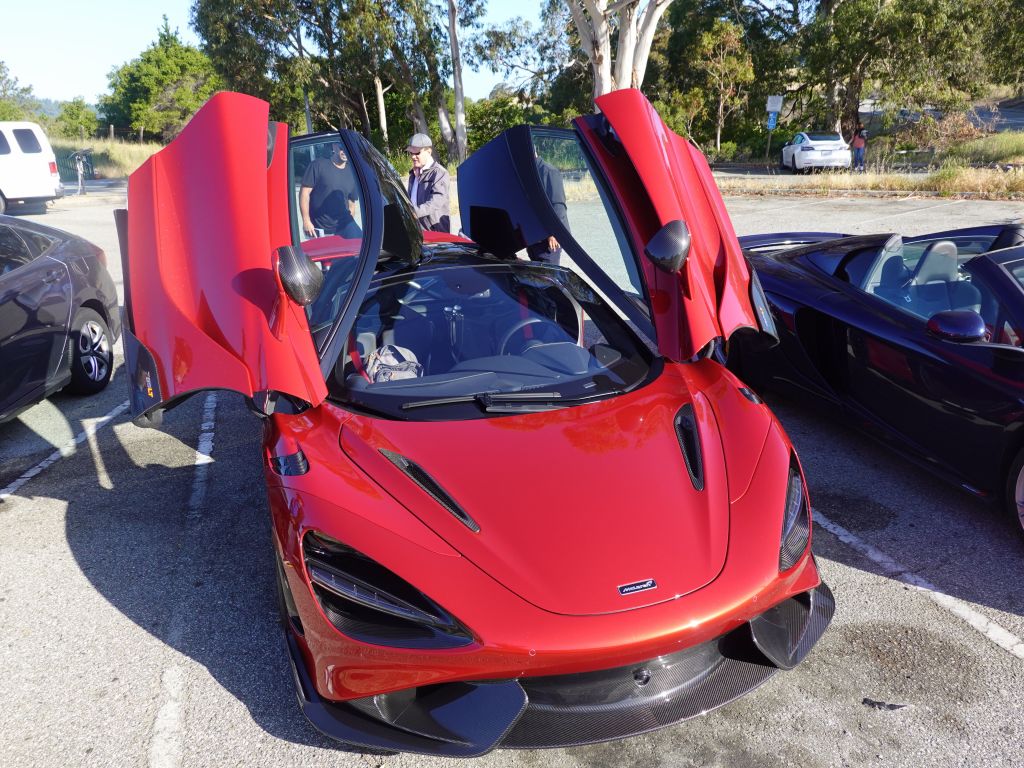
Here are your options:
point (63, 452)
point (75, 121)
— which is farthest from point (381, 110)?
point (63, 452)

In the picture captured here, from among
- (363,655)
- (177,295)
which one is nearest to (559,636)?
(363,655)

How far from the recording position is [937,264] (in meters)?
3.95

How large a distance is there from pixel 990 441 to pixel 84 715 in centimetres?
358

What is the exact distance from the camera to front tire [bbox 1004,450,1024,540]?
316cm

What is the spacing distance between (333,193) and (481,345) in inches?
38.7

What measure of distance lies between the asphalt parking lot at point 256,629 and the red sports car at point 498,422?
0.35m

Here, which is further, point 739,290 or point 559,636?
point 739,290

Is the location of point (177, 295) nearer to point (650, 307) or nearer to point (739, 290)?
point (650, 307)

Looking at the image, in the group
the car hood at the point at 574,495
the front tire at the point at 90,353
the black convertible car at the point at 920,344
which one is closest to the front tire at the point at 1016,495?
the black convertible car at the point at 920,344

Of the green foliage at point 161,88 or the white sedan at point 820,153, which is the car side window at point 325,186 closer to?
the white sedan at point 820,153

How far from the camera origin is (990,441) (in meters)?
3.27

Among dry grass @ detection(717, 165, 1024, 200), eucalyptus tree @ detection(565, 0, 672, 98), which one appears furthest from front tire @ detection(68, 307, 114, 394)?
dry grass @ detection(717, 165, 1024, 200)

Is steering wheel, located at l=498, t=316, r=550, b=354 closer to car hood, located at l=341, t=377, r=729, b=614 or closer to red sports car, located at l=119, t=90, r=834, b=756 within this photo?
red sports car, located at l=119, t=90, r=834, b=756

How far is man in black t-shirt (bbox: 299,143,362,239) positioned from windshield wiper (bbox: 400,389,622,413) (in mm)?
934
